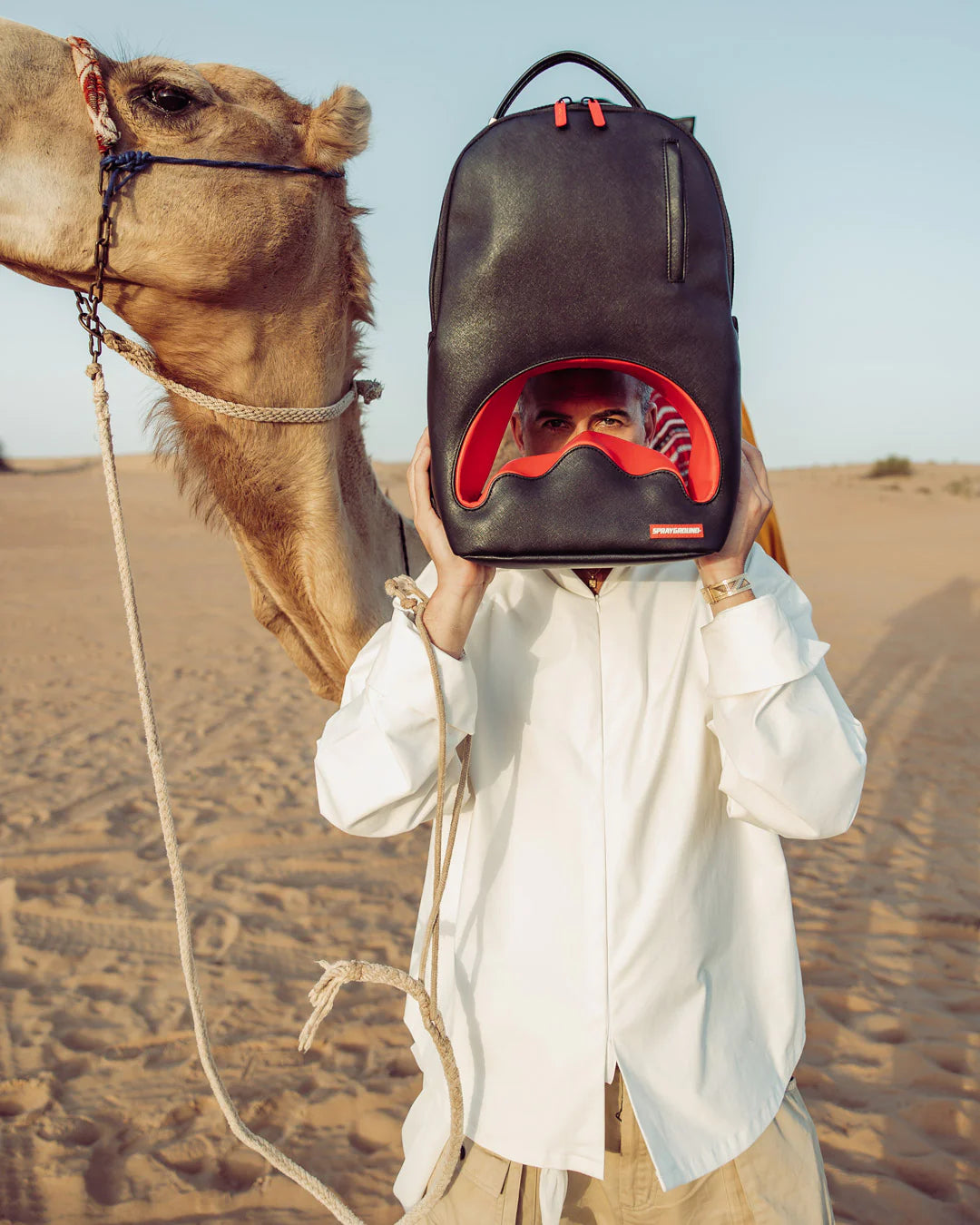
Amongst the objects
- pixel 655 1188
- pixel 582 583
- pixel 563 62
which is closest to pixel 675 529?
pixel 582 583

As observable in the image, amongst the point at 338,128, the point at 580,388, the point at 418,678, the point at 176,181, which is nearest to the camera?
the point at 418,678

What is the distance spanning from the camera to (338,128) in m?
1.90

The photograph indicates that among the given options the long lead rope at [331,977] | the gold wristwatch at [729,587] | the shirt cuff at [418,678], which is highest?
the gold wristwatch at [729,587]

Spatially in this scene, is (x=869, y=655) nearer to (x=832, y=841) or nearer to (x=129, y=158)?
(x=832, y=841)

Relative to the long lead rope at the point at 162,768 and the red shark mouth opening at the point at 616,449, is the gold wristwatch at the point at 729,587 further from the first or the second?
the long lead rope at the point at 162,768

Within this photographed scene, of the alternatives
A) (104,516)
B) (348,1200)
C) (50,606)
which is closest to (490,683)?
(348,1200)

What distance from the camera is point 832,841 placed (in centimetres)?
527

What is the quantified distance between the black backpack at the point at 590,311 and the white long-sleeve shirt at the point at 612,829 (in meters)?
0.21

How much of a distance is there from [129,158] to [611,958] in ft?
5.29

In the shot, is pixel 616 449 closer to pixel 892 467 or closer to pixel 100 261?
pixel 100 261

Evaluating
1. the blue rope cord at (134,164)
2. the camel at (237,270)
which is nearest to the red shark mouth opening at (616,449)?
the camel at (237,270)

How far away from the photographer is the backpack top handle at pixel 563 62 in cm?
138

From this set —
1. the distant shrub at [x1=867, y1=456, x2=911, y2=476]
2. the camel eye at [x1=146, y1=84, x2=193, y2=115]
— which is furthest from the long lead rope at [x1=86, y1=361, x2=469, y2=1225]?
the distant shrub at [x1=867, y1=456, x2=911, y2=476]

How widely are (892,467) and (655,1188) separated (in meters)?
33.2
